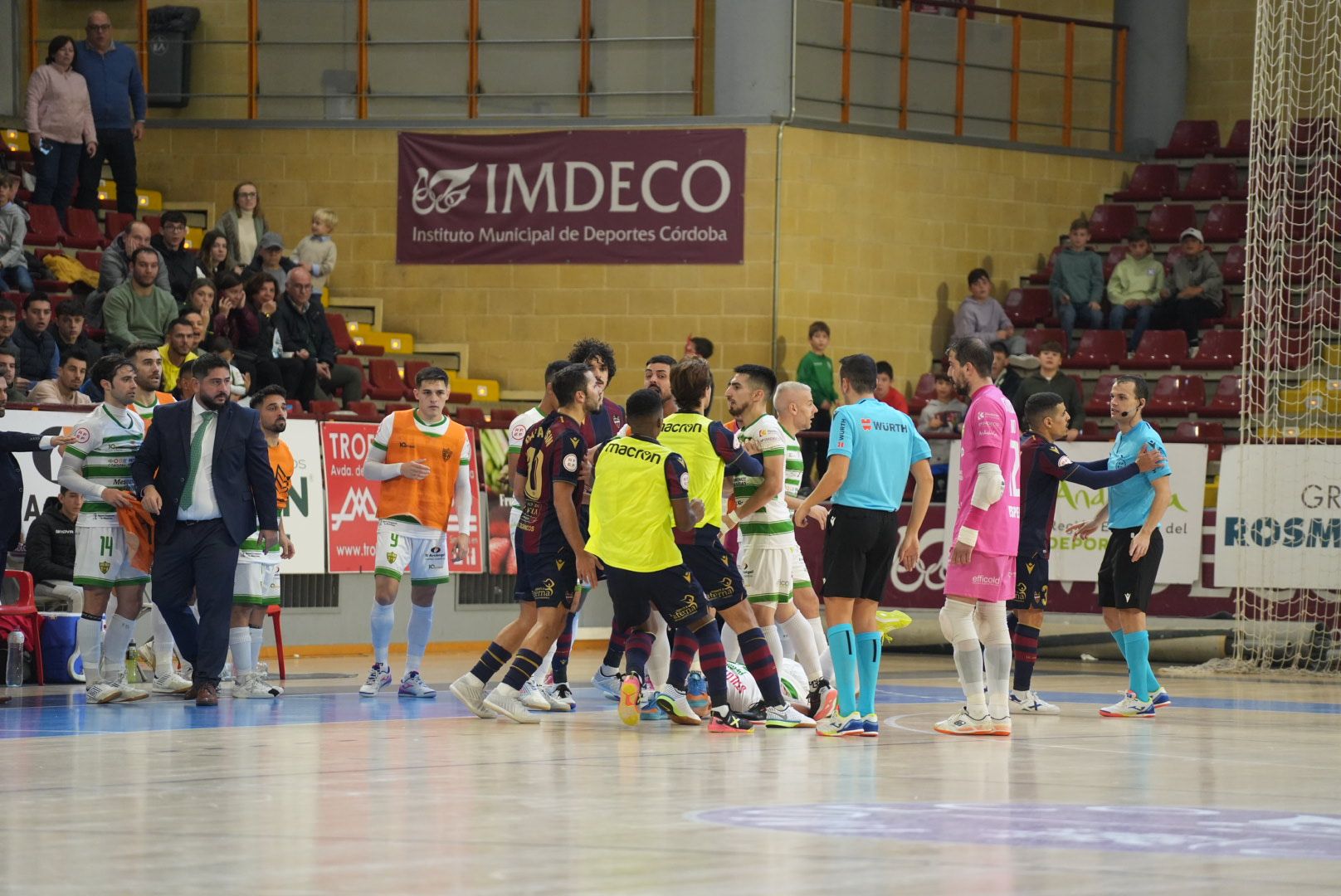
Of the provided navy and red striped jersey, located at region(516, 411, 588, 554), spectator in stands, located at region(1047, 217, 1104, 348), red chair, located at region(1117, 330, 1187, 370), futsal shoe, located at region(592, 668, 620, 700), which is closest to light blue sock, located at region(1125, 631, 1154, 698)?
futsal shoe, located at region(592, 668, 620, 700)

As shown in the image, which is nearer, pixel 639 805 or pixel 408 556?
pixel 639 805

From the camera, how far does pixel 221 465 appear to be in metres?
12.6

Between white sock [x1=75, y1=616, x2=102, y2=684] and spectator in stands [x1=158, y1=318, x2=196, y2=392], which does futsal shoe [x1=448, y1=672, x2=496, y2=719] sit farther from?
spectator in stands [x1=158, y1=318, x2=196, y2=392]

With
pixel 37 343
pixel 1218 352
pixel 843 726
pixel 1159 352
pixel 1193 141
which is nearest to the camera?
pixel 843 726

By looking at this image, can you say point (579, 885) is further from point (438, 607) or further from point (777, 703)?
point (438, 607)

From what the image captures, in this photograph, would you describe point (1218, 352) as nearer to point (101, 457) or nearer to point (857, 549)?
point (857, 549)

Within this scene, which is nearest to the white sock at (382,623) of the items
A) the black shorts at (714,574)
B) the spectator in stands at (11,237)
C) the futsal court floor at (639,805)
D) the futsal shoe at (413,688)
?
the futsal shoe at (413,688)

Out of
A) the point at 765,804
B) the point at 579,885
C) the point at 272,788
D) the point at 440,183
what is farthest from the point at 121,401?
the point at 440,183

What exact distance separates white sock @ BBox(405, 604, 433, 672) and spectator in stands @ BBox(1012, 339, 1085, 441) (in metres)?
7.89

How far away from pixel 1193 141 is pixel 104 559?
1670 centimetres

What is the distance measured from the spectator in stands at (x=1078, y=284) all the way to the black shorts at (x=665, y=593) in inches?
522

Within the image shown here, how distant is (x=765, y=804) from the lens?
25.9 ft

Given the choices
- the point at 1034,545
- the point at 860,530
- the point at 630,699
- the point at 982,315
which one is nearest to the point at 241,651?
the point at 630,699

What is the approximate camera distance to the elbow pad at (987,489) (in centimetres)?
1089
